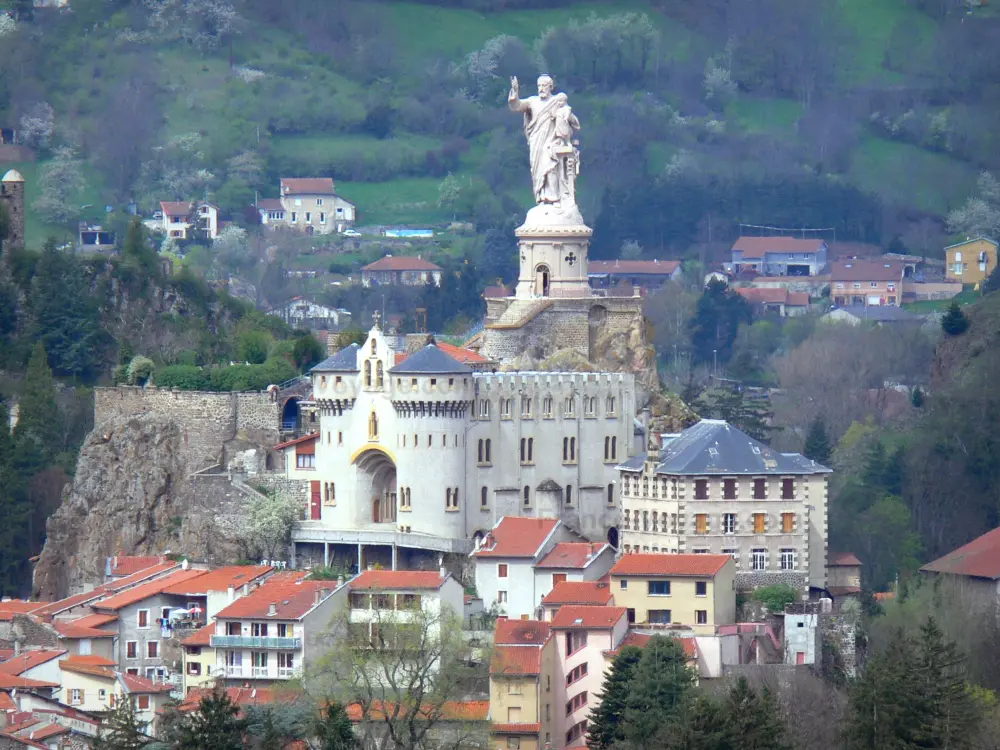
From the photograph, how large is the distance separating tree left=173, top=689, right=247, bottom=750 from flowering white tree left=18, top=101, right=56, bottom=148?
108799mm

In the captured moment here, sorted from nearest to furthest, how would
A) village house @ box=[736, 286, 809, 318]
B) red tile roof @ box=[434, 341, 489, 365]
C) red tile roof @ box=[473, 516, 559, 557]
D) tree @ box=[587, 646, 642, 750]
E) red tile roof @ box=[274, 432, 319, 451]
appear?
tree @ box=[587, 646, 642, 750] → red tile roof @ box=[473, 516, 559, 557] → red tile roof @ box=[434, 341, 489, 365] → red tile roof @ box=[274, 432, 319, 451] → village house @ box=[736, 286, 809, 318]

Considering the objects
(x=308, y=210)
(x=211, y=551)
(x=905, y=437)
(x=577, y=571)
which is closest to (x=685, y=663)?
(x=577, y=571)

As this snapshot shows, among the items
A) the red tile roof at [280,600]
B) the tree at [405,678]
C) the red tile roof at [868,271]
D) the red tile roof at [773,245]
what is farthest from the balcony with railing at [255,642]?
the red tile roof at [773,245]

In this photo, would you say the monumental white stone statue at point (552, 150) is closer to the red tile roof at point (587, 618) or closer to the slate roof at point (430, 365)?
the slate roof at point (430, 365)

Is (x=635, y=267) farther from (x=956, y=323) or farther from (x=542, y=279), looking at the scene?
(x=542, y=279)

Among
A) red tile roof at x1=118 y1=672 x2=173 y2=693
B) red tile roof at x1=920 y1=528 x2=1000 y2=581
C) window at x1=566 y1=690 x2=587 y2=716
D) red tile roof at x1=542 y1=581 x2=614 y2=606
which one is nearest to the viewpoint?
window at x1=566 y1=690 x2=587 y2=716

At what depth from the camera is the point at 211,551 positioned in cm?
10456

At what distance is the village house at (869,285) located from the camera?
183375 mm

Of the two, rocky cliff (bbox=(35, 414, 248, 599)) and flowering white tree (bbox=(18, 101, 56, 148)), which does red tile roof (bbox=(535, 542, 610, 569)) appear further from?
flowering white tree (bbox=(18, 101, 56, 148))

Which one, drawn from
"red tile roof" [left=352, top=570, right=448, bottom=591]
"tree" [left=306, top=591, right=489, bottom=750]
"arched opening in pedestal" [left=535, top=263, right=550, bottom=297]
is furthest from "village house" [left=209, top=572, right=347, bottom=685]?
"arched opening in pedestal" [left=535, top=263, right=550, bottom=297]

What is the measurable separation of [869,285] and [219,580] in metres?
89.9

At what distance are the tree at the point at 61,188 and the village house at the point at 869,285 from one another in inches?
1542

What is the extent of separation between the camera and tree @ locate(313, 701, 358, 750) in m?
85.9

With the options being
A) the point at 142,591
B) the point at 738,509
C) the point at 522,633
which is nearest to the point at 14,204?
the point at 142,591
